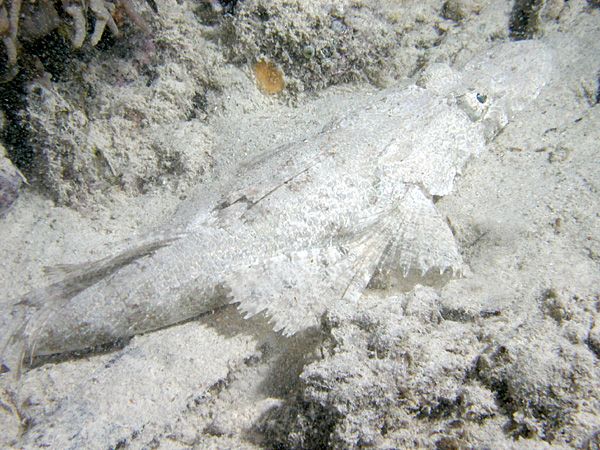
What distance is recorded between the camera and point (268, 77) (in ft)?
14.2

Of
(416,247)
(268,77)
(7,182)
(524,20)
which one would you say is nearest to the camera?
(416,247)

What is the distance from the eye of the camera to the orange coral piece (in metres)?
4.27

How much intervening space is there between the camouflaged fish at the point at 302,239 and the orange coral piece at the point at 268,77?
111 cm

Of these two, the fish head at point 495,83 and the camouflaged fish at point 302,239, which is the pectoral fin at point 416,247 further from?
the fish head at point 495,83

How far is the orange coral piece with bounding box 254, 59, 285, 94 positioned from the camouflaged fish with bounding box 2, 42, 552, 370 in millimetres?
1112

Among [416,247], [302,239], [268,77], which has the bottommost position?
[302,239]

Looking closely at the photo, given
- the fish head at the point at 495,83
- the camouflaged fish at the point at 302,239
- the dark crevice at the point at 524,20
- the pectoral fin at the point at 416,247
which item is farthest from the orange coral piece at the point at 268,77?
the dark crevice at the point at 524,20

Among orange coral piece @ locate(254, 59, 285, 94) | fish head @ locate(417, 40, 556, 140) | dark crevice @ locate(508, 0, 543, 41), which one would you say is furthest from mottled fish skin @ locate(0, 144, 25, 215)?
dark crevice @ locate(508, 0, 543, 41)

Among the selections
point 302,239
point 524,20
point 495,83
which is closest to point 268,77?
point 302,239

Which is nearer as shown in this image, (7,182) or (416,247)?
(416,247)

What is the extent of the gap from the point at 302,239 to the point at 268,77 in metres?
2.24

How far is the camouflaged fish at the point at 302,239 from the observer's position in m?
2.89

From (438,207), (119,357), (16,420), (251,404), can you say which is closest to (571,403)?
(251,404)

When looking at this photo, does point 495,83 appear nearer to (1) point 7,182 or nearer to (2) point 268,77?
(2) point 268,77
